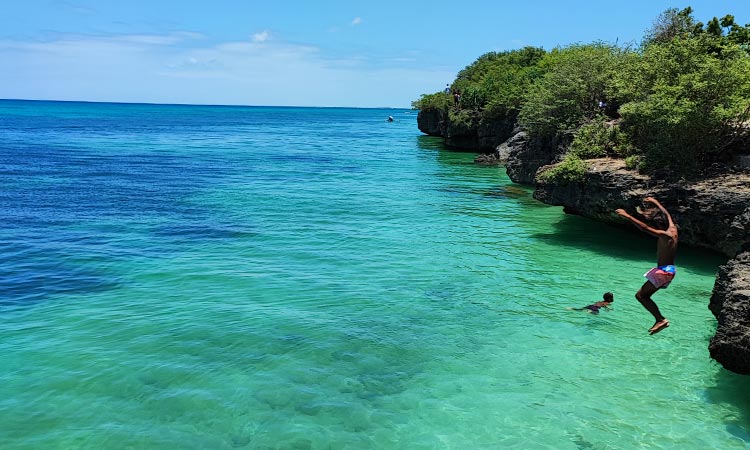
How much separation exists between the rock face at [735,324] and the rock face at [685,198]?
161 inches

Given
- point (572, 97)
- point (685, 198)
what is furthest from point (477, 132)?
point (685, 198)

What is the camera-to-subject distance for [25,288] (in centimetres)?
1480

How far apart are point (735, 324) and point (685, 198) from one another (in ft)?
26.0

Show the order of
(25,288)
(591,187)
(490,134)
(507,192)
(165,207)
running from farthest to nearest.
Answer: (490,134) < (507,192) < (165,207) < (591,187) < (25,288)

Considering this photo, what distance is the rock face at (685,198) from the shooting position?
15.6 meters

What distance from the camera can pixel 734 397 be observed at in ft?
32.1

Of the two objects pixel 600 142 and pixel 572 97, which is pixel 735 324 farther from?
pixel 572 97

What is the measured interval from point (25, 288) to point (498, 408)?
12.3 metres

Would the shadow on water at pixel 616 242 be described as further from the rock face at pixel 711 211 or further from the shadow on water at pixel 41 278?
the shadow on water at pixel 41 278

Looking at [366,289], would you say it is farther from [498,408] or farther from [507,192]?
[507,192]

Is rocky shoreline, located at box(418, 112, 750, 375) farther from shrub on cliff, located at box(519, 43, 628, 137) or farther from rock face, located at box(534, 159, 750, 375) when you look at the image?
shrub on cliff, located at box(519, 43, 628, 137)

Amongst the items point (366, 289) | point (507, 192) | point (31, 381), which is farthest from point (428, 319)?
point (507, 192)

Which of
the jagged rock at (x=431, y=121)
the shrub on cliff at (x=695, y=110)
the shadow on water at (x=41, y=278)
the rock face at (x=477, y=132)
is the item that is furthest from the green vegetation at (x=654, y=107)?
the jagged rock at (x=431, y=121)

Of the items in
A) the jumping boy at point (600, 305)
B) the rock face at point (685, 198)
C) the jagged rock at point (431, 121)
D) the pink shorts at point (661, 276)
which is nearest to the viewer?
the pink shorts at point (661, 276)
